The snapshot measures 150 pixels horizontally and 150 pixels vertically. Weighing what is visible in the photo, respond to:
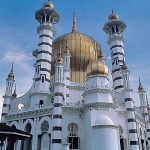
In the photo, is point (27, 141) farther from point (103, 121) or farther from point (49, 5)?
point (49, 5)

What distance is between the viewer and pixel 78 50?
39.2m

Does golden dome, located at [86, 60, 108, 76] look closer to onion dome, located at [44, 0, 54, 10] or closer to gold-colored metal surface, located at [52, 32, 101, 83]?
gold-colored metal surface, located at [52, 32, 101, 83]

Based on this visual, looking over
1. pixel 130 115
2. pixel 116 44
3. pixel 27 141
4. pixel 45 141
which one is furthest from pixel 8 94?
pixel 116 44

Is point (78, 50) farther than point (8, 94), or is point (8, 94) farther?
point (78, 50)

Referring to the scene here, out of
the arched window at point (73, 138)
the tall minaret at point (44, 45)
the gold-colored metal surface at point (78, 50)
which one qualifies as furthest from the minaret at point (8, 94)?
the arched window at point (73, 138)

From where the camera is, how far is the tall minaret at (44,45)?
3466cm

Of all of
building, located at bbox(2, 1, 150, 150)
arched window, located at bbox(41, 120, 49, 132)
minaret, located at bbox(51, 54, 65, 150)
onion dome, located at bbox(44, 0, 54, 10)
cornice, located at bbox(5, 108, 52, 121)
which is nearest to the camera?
minaret, located at bbox(51, 54, 65, 150)

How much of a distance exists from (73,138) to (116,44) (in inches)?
755

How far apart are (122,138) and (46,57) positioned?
16061 mm

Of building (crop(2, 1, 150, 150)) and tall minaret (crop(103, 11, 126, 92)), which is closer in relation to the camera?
building (crop(2, 1, 150, 150))

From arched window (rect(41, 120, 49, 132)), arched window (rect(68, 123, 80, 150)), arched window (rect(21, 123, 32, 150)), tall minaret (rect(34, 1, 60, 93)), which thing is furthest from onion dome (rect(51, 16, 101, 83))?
arched window (rect(21, 123, 32, 150))

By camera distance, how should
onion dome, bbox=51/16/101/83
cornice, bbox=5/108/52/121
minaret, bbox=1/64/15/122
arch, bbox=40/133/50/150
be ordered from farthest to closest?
1. onion dome, bbox=51/16/101/83
2. minaret, bbox=1/64/15/122
3. cornice, bbox=5/108/52/121
4. arch, bbox=40/133/50/150

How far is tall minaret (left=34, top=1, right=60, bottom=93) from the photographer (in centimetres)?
3466

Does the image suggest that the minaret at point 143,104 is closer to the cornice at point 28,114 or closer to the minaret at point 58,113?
the minaret at point 58,113
